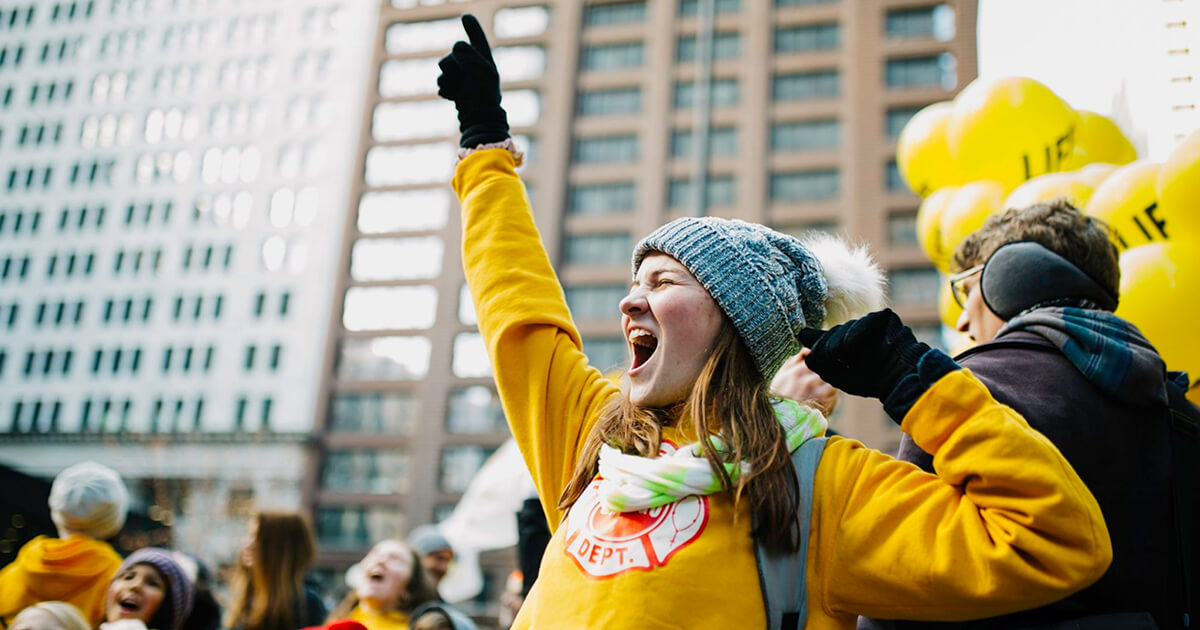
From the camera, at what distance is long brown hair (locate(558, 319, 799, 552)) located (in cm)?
159

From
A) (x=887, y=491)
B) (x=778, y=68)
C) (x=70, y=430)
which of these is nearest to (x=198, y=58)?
(x=70, y=430)

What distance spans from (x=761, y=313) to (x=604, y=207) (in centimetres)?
4211

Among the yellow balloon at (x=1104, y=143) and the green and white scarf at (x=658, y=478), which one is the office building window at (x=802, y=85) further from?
the green and white scarf at (x=658, y=478)

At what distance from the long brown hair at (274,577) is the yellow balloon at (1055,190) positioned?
357 cm

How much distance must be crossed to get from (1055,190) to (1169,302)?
60 centimetres

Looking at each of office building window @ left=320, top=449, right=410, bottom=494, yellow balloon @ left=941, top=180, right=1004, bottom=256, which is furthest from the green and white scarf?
office building window @ left=320, top=449, right=410, bottom=494

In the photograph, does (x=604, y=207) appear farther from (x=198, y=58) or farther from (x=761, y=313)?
(x=761, y=313)

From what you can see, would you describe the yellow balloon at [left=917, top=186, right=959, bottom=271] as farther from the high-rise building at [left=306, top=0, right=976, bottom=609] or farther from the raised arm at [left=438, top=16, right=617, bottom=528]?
the high-rise building at [left=306, top=0, right=976, bottom=609]

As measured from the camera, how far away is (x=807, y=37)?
44312 millimetres

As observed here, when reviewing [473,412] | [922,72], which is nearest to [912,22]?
[922,72]

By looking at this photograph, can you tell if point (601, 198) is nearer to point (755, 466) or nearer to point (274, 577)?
point (274, 577)

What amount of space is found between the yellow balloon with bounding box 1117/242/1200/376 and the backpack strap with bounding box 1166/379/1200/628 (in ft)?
2.71

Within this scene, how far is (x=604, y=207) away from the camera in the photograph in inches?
1718

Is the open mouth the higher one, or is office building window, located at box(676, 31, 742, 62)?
office building window, located at box(676, 31, 742, 62)
